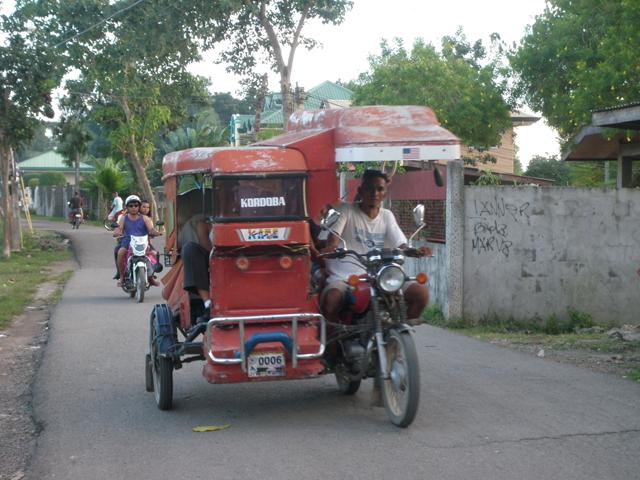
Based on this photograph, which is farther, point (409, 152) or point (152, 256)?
point (152, 256)

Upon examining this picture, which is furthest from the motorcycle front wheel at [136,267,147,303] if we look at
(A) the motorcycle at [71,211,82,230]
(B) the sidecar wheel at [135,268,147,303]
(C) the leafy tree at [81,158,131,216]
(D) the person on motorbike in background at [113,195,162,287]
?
(C) the leafy tree at [81,158,131,216]

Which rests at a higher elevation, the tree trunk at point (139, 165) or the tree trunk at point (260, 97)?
the tree trunk at point (260, 97)

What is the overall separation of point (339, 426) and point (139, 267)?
9628mm

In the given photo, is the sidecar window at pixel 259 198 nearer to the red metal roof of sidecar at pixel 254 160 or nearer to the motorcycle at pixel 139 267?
the red metal roof of sidecar at pixel 254 160

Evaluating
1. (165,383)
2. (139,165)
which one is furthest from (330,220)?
(139,165)

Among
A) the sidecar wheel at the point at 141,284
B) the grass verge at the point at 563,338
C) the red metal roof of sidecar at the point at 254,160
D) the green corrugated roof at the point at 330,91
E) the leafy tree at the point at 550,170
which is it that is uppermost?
the green corrugated roof at the point at 330,91

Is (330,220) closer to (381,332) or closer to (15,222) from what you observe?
(381,332)

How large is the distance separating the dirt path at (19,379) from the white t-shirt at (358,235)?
2680mm

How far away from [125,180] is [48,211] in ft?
62.9

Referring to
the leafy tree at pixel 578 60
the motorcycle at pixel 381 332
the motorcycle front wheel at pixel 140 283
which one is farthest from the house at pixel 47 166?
the motorcycle at pixel 381 332

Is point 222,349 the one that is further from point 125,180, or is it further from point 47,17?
point 125,180

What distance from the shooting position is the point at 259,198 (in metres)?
6.99

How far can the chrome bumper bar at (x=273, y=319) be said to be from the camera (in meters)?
6.78

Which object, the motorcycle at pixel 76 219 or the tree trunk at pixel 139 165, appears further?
the motorcycle at pixel 76 219
